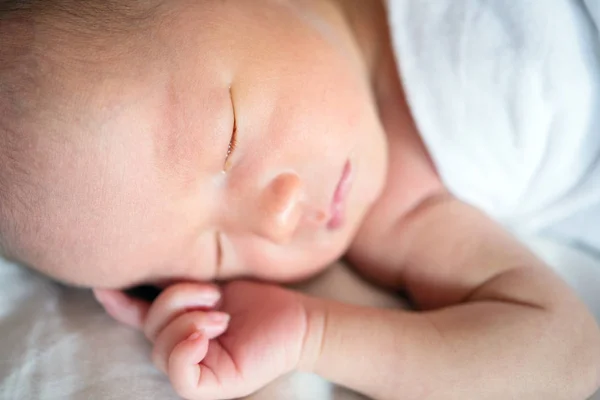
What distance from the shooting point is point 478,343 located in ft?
2.61

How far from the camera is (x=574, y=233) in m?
1.03

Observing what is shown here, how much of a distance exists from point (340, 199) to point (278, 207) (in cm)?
13

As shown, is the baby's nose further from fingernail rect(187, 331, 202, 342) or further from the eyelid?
fingernail rect(187, 331, 202, 342)

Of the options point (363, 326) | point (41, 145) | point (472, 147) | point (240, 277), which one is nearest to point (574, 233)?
point (472, 147)

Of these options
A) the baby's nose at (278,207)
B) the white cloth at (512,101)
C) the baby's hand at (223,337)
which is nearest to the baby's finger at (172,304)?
the baby's hand at (223,337)

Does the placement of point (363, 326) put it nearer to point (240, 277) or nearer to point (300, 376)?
point (300, 376)

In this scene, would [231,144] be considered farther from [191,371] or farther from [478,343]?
[478,343]

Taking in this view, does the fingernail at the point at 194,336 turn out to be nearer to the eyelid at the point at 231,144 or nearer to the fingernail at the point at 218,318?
the fingernail at the point at 218,318

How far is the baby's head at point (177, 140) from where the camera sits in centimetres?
72

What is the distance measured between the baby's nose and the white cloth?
289 mm

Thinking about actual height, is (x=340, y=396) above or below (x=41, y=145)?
below

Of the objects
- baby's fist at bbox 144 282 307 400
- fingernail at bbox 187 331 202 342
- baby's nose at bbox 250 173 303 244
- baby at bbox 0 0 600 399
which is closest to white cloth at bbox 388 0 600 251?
baby at bbox 0 0 600 399

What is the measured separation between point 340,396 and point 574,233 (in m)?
0.52

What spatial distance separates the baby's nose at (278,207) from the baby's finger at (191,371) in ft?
0.58
